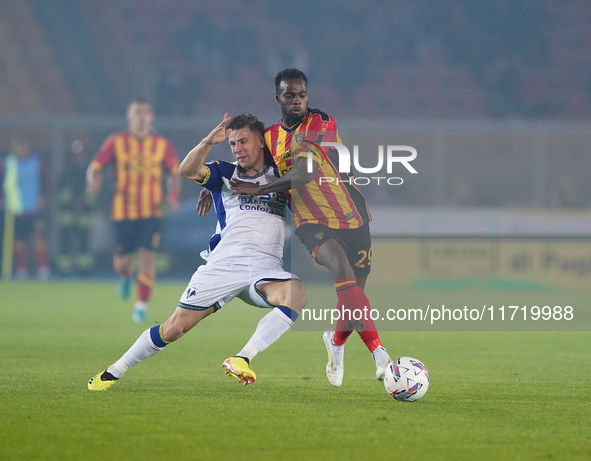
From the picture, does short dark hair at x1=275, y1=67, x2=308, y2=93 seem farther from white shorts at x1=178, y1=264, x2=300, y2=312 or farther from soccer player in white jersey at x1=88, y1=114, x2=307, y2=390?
white shorts at x1=178, y1=264, x2=300, y2=312

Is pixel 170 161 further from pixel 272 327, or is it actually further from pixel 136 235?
pixel 272 327

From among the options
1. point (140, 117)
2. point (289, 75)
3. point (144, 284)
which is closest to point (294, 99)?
point (289, 75)

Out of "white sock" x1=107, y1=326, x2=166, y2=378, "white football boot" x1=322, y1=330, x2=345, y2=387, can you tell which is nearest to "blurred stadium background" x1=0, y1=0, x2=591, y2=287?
"white football boot" x1=322, y1=330, x2=345, y2=387

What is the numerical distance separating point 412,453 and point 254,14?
23.3 m

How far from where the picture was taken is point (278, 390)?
5004 millimetres

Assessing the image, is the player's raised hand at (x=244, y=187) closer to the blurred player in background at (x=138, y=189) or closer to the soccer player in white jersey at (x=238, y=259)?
the soccer player in white jersey at (x=238, y=259)

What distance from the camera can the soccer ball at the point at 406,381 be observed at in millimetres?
4590

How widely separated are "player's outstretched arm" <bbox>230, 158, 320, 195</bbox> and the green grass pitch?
1134mm

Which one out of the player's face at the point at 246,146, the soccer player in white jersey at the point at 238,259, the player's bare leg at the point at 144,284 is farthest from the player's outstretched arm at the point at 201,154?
the player's bare leg at the point at 144,284

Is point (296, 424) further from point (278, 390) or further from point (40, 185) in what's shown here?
point (40, 185)

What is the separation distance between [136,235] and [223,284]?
5231mm

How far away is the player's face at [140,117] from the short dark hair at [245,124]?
17.0 feet

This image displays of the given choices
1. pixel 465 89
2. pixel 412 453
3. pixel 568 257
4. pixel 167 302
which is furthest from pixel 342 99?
pixel 412 453

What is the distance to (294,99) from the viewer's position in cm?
529
